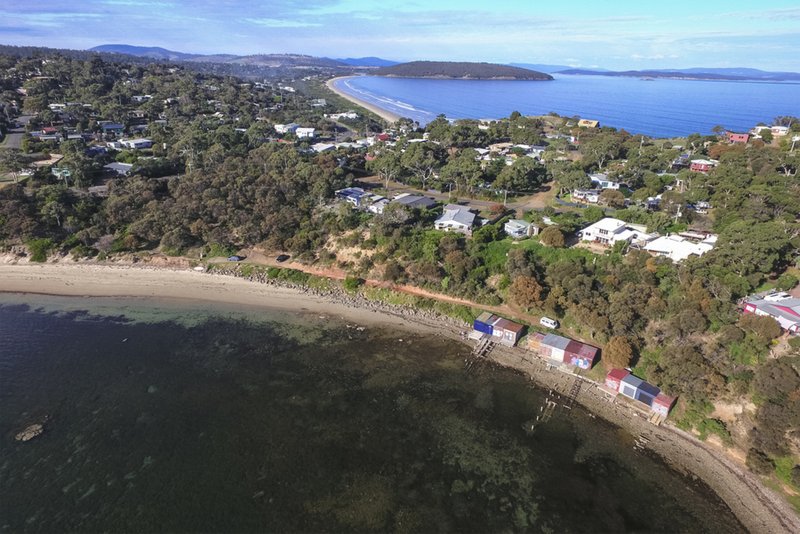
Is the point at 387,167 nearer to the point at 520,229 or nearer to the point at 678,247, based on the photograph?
the point at 520,229

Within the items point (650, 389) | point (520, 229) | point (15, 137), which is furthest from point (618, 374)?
point (15, 137)

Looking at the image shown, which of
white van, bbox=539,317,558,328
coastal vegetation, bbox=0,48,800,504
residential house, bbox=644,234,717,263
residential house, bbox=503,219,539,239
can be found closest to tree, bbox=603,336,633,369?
coastal vegetation, bbox=0,48,800,504

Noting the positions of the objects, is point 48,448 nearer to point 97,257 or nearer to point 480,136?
point 97,257

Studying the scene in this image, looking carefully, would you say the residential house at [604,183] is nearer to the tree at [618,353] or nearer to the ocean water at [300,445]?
the tree at [618,353]

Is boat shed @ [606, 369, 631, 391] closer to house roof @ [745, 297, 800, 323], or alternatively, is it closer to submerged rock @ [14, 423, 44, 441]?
house roof @ [745, 297, 800, 323]

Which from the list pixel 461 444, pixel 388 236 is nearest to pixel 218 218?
pixel 388 236

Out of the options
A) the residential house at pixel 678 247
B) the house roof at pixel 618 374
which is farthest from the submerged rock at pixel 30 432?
the residential house at pixel 678 247
